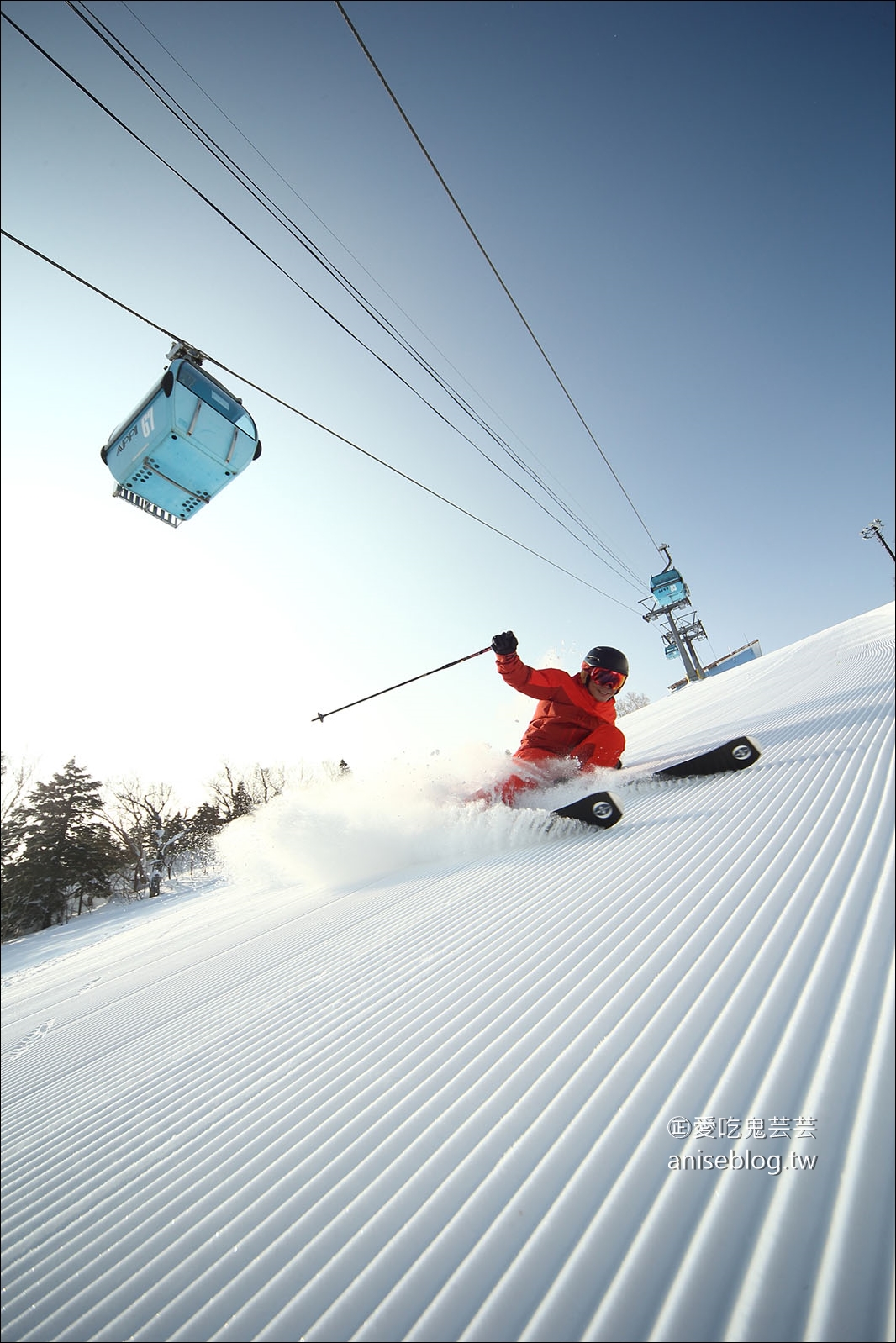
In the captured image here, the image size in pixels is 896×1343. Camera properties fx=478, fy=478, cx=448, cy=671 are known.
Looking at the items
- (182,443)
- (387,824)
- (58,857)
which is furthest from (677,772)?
(58,857)

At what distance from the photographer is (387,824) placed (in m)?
4.90

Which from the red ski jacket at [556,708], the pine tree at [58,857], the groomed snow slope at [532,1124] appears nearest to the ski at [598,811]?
the groomed snow slope at [532,1124]

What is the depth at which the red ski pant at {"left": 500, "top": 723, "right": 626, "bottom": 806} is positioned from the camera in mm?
4543

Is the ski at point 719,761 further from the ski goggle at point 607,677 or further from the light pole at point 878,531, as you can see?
the light pole at point 878,531

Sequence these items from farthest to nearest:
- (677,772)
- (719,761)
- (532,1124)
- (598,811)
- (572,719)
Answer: (572,719) → (677,772) → (719,761) → (598,811) → (532,1124)

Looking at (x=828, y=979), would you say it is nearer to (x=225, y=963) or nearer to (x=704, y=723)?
(x=225, y=963)

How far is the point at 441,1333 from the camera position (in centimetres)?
76

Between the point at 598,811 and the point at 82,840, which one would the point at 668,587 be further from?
the point at 82,840

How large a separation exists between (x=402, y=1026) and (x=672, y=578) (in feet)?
81.0

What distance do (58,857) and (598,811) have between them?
1218 inches

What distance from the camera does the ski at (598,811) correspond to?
321 cm

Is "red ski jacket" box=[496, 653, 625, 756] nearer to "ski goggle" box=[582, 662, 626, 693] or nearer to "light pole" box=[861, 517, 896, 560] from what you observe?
"ski goggle" box=[582, 662, 626, 693]

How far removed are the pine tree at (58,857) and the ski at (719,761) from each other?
30541 mm

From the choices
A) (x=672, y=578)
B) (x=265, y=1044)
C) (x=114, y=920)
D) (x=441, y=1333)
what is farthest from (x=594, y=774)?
(x=672, y=578)
